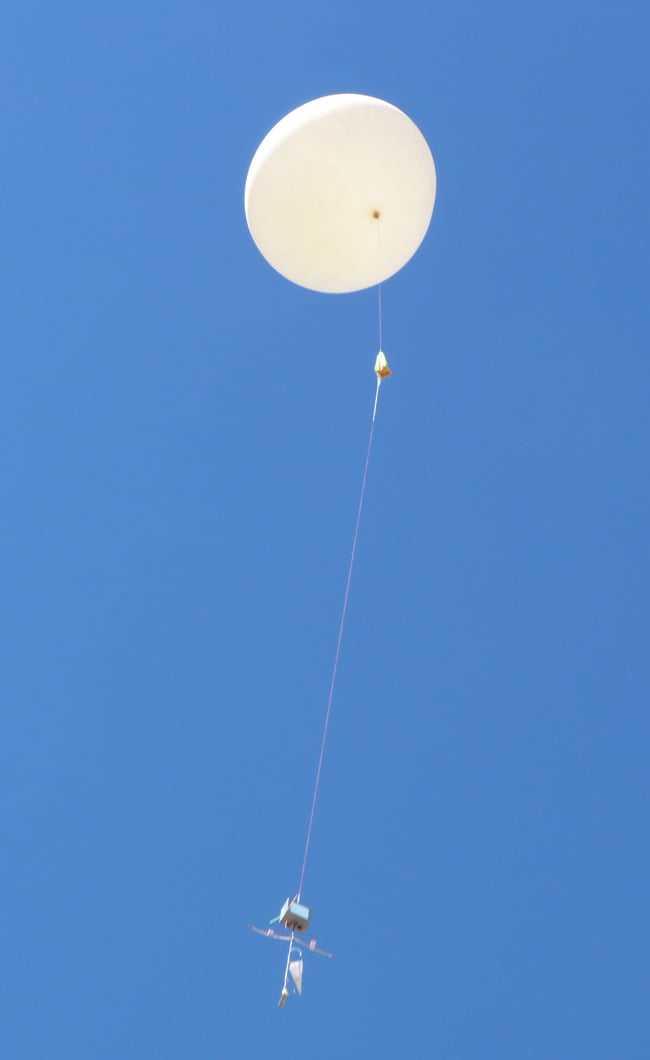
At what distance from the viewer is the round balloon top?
1205cm

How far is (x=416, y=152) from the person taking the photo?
40.6 feet

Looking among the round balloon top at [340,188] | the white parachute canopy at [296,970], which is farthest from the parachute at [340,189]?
the white parachute canopy at [296,970]

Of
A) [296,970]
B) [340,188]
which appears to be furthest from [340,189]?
[296,970]

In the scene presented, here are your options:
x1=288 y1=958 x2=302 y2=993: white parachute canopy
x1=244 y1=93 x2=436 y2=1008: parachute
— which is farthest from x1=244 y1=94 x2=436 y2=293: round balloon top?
x1=288 y1=958 x2=302 y2=993: white parachute canopy

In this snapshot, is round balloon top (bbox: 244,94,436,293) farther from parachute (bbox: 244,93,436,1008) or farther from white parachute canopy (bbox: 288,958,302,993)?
white parachute canopy (bbox: 288,958,302,993)

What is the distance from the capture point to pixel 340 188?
1216 cm

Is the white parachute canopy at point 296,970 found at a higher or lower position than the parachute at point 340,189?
lower

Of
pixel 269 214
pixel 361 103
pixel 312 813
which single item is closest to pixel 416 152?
pixel 361 103

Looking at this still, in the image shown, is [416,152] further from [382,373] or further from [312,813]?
[312,813]

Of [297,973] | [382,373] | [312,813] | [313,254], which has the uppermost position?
[313,254]

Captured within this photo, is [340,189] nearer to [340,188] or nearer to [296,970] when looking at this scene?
[340,188]

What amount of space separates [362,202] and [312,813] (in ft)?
24.0

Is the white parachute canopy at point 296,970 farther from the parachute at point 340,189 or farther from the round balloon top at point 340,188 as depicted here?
the round balloon top at point 340,188

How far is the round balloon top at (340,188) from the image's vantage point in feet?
39.5
